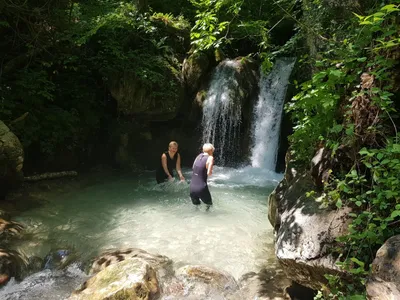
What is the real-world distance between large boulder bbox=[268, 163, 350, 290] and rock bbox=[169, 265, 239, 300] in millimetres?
1049

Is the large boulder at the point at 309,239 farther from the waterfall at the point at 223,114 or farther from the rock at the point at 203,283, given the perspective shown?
the waterfall at the point at 223,114

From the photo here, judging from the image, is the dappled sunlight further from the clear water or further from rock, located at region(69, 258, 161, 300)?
rock, located at region(69, 258, 161, 300)

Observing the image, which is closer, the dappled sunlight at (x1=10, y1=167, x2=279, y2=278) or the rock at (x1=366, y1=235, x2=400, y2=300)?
the rock at (x1=366, y1=235, x2=400, y2=300)

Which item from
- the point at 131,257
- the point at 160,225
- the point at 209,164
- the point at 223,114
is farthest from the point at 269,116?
the point at 131,257

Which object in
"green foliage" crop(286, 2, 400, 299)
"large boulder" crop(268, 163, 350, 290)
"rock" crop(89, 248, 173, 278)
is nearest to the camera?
"green foliage" crop(286, 2, 400, 299)

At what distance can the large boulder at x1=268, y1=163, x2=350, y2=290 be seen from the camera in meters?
2.86

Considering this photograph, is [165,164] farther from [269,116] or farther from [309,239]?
[269,116]

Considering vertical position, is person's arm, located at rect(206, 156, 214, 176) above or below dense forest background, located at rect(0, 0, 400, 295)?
below

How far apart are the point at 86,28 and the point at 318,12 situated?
633 centimetres

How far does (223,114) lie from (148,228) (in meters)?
5.76

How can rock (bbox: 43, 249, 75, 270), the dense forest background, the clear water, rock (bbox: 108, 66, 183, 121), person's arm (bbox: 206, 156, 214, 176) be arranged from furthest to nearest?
1. rock (bbox: 108, 66, 183, 121)
2. person's arm (bbox: 206, 156, 214, 176)
3. rock (bbox: 43, 249, 75, 270)
4. the clear water
5. the dense forest background

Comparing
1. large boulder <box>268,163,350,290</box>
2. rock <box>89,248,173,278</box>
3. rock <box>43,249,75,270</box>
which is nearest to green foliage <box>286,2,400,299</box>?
large boulder <box>268,163,350,290</box>

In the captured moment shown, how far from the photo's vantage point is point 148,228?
19.1 feet

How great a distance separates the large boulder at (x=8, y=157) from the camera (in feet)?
20.7
